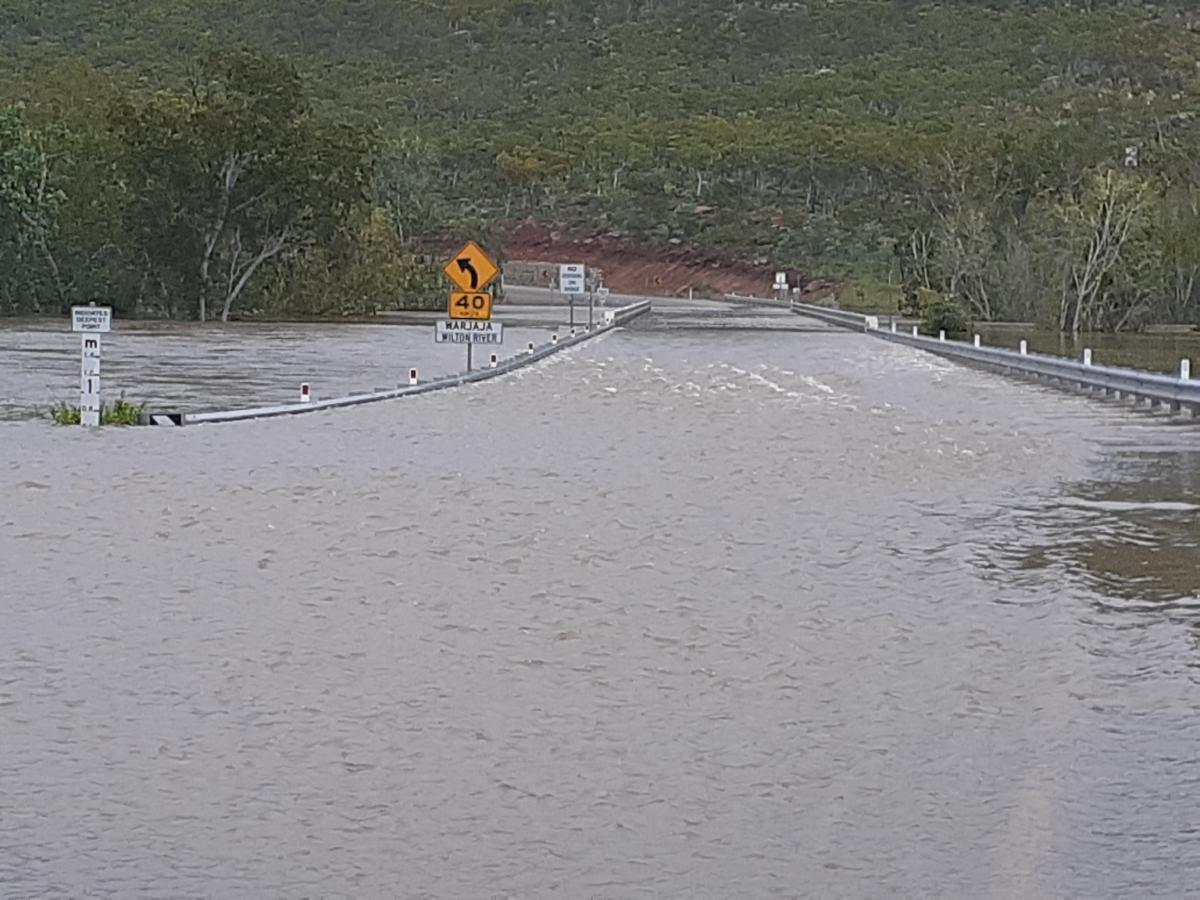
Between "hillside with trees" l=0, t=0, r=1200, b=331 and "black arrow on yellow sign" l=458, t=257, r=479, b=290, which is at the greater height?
"hillside with trees" l=0, t=0, r=1200, b=331

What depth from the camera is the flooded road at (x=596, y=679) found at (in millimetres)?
7480

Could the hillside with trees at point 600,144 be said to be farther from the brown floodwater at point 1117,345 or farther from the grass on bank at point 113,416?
the grass on bank at point 113,416

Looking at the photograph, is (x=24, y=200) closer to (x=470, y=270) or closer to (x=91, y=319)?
(x=470, y=270)

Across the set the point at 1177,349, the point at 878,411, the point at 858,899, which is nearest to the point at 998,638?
the point at 858,899

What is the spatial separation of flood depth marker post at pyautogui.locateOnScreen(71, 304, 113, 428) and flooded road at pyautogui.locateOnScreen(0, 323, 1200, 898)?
394 centimetres

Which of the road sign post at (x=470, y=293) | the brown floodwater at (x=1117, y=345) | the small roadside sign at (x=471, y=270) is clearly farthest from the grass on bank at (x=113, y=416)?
the brown floodwater at (x=1117, y=345)

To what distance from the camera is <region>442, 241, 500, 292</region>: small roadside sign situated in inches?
1548

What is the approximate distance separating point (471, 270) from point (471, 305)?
0.68 meters

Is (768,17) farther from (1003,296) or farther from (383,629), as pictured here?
(383,629)

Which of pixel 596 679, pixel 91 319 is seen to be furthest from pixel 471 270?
pixel 596 679

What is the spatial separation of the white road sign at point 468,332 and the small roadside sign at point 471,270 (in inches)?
39.9

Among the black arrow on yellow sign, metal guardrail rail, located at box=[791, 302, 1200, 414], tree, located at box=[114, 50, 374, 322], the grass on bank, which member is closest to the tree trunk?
tree, located at box=[114, 50, 374, 322]

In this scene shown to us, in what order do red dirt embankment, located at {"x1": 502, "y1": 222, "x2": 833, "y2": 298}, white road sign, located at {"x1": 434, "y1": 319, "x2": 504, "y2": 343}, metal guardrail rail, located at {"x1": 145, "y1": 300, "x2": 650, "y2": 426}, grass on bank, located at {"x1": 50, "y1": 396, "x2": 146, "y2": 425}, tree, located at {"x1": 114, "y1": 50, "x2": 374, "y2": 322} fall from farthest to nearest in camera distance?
A: red dirt embankment, located at {"x1": 502, "y1": 222, "x2": 833, "y2": 298} < tree, located at {"x1": 114, "y1": 50, "x2": 374, "y2": 322} < white road sign, located at {"x1": 434, "y1": 319, "x2": 504, "y2": 343} < metal guardrail rail, located at {"x1": 145, "y1": 300, "x2": 650, "y2": 426} < grass on bank, located at {"x1": 50, "y1": 396, "x2": 146, "y2": 425}

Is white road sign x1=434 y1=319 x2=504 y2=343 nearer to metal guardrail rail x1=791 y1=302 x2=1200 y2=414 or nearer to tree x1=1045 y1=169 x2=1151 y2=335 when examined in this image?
metal guardrail rail x1=791 y1=302 x2=1200 y2=414
